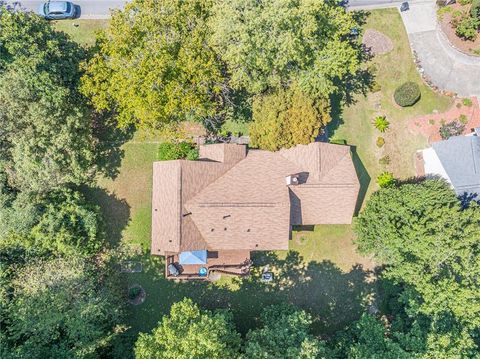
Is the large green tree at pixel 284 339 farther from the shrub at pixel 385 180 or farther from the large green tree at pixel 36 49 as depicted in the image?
the large green tree at pixel 36 49

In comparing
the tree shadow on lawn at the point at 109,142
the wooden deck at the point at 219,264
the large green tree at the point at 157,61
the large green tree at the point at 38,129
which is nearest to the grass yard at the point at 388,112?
the wooden deck at the point at 219,264

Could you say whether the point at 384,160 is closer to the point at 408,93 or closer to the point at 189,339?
the point at 408,93

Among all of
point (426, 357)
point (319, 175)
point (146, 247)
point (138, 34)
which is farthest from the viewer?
point (146, 247)

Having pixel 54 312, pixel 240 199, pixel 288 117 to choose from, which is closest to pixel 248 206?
pixel 240 199

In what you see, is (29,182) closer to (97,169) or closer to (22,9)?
(97,169)

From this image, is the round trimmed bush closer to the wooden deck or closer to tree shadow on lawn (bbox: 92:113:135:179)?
the wooden deck

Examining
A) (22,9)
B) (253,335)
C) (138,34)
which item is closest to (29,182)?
(138,34)

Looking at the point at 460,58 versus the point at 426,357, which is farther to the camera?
the point at 460,58
